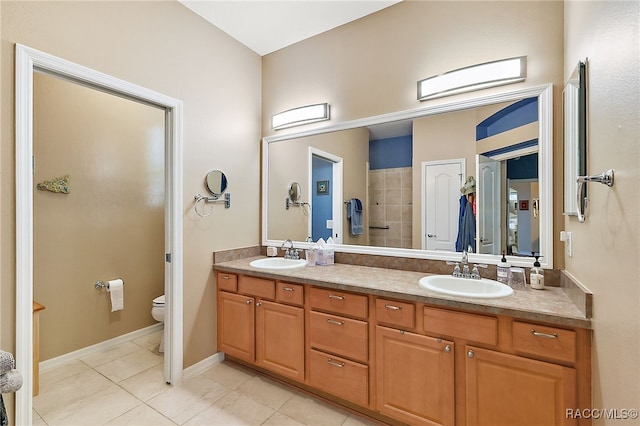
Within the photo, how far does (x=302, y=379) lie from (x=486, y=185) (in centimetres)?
181

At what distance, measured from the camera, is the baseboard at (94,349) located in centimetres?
241

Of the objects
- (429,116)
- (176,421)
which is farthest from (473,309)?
(176,421)

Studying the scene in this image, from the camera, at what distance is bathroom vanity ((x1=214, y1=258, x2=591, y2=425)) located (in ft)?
4.17

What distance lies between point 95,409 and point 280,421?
1.24 m

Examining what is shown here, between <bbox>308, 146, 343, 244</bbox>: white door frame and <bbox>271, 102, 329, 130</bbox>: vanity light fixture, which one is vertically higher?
<bbox>271, 102, 329, 130</bbox>: vanity light fixture

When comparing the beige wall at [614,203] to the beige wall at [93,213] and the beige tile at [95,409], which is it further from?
the beige wall at [93,213]

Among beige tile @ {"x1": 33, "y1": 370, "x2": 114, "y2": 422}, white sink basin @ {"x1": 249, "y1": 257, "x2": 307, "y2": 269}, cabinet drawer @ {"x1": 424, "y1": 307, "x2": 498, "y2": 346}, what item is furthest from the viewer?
white sink basin @ {"x1": 249, "y1": 257, "x2": 307, "y2": 269}

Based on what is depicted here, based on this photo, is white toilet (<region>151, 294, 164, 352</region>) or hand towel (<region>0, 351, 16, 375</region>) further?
white toilet (<region>151, 294, 164, 352</region>)

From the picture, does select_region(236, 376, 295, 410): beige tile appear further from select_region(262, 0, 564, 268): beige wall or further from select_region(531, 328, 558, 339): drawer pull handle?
select_region(262, 0, 564, 268): beige wall

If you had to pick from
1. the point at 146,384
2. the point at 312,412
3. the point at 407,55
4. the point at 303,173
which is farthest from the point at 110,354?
the point at 407,55

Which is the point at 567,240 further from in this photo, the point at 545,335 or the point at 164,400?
the point at 164,400

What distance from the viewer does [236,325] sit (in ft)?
7.69

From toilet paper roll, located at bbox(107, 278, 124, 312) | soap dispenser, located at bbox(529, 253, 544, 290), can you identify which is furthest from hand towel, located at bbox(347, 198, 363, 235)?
toilet paper roll, located at bbox(107, 278, 124, 312)

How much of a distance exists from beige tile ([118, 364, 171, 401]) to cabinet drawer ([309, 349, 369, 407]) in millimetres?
1148
